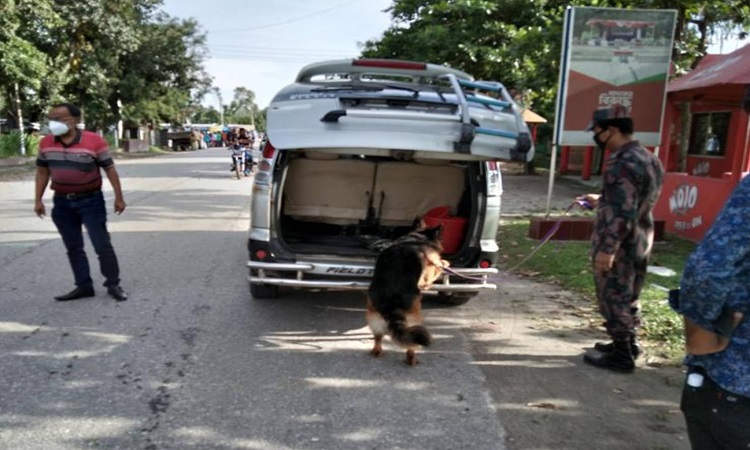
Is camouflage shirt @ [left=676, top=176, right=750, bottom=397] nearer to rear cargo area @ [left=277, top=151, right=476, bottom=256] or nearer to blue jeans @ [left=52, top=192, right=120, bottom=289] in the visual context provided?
rear cargo area @ [left=277, top=151, right=476, bottom=256]

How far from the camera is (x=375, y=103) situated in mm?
4395

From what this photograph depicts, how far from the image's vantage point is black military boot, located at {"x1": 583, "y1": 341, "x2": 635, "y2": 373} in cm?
406

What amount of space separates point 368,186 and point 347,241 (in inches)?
28.7

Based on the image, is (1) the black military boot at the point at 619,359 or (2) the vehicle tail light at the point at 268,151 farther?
(2) the vehicle tail light at the point at 268,151

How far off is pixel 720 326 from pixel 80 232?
5.23 meters

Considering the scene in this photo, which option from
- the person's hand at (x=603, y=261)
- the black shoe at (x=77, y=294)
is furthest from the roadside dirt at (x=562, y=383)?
the black shoe at (x=77, y=294)

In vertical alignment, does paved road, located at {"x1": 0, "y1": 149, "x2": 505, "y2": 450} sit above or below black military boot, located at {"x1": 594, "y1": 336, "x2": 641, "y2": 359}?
below

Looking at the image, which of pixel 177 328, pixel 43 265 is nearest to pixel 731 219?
pixel 177 328

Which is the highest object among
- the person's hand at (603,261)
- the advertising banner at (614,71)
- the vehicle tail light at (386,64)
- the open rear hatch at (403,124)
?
the advertising banner at (614,71)

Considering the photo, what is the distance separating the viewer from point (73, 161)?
506 cm

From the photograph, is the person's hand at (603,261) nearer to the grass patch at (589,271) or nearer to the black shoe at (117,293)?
the grass patch at (589,271)

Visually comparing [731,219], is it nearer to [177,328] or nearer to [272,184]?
[272,184]

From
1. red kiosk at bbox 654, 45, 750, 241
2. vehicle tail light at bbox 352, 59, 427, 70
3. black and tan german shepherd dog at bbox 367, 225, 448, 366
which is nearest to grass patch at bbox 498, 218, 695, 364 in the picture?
red kiosk at bbox 654, 45, 750, 241

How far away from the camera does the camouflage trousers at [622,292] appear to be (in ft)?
13.2
